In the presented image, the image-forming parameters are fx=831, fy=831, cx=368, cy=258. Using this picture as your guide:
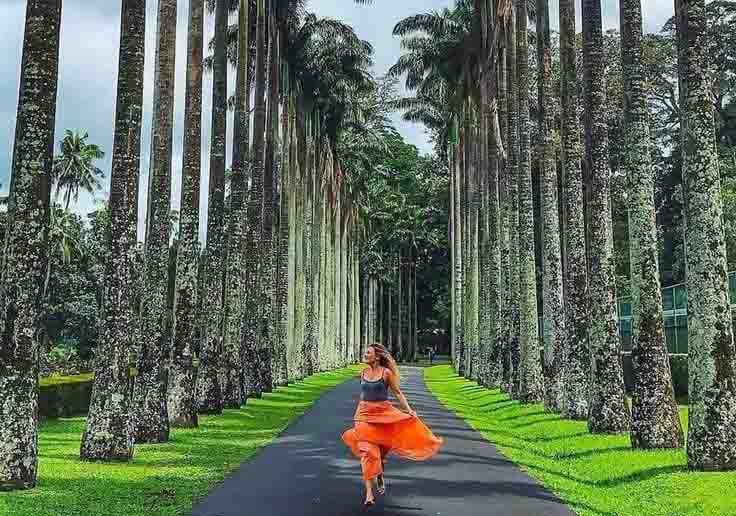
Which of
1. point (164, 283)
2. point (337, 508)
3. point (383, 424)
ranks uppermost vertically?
point (164, 283)

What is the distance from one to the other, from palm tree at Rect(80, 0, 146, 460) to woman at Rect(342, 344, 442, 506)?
4918mm

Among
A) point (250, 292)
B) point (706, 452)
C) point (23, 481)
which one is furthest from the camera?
point (250, 292)

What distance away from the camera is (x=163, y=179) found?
16859mm

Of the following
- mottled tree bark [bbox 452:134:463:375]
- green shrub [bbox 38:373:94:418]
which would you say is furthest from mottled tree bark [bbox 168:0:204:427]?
mottled tree bark [bbox 452:134:463:375]

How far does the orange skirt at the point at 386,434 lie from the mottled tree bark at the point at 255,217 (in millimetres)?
18181

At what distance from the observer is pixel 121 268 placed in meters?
13.3

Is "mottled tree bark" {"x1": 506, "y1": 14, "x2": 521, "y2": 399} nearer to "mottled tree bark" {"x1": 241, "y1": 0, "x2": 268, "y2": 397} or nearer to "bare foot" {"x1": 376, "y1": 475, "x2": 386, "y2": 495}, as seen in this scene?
"mottled tree bark" {"x1": 241, "y1": 0, "x2": 268, "y2": 397}

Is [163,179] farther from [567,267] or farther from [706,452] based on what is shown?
[706,452]

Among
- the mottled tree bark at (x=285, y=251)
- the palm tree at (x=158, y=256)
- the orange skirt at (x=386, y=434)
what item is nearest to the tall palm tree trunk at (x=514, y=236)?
the mottled tree bark at (x=285, y=251)

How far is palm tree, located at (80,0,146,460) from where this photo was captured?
1297 cm

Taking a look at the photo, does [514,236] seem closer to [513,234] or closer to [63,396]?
[513,234]

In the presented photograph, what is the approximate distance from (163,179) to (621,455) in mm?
10128

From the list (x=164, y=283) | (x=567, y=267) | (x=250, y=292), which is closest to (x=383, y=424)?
(x=164, y=283)

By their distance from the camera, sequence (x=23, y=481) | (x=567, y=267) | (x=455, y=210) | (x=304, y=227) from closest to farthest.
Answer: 1. (x=23, y=481)
2. (x=567, y=267)
3. (x=304, y=227)
4. (x=455, y=210)
